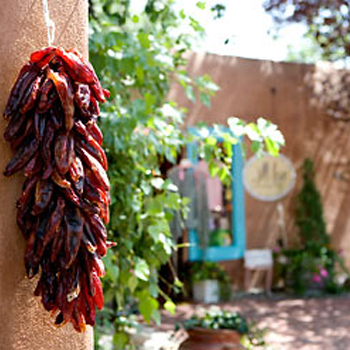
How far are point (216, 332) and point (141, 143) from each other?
1502 millimetres

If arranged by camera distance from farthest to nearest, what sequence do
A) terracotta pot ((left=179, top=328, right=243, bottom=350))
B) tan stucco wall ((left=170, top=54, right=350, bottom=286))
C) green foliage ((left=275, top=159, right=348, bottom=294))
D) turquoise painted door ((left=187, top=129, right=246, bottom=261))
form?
1. tan stucco wall ((left=170, top=54, right=350, bottom=286))
2. green foliage ((left=275, top=159, right=348, bottom=294))
3. turquoise painted door ((left=187, top=129, right=246, bottom=261))
4. terracotta pot ((left=179, top=328, right=243, bottom=350))

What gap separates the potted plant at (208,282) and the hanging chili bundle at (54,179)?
7.47 m

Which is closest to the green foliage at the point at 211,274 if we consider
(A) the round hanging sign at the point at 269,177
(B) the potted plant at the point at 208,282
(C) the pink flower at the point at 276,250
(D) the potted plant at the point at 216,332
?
(B) the potted plant at the point at 208,282

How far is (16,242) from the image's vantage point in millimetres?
1214

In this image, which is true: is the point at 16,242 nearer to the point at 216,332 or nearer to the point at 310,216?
the point at 216,332

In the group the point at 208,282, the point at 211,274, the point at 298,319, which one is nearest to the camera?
the point at 298,319

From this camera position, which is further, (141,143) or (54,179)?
(141,143)

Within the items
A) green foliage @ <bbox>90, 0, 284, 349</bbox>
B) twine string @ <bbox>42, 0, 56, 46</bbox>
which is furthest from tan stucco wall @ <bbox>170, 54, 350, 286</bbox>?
twine string @ <bbox>42, 0, 56, 46</bbox>

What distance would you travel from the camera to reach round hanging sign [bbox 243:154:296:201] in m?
Result: 9.46

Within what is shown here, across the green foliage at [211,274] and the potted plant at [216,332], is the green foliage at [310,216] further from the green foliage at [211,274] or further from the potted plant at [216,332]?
the potted plant at [216,332]

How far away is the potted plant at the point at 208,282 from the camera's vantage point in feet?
28.2

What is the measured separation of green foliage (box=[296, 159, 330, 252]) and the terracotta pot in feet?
20.1

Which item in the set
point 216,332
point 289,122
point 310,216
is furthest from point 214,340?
point 289,122

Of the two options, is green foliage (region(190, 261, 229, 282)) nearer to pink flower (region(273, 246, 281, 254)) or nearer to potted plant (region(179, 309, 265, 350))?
pink flower (region(273, 246, 281, 254))
